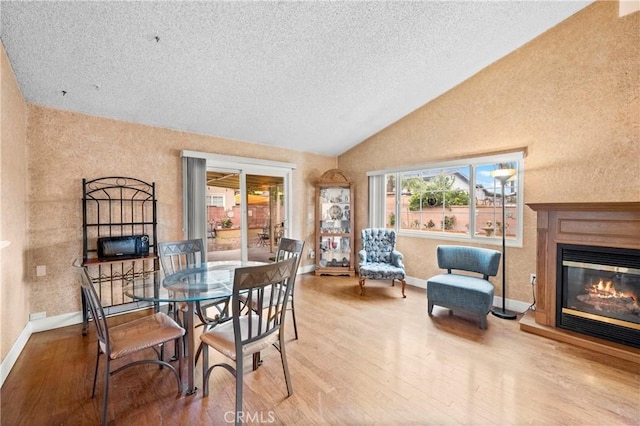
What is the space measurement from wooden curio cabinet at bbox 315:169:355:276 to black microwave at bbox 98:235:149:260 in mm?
2846

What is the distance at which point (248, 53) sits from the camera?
102 inches

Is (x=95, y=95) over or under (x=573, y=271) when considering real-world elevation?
over

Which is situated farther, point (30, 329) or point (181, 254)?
point (181, 254)

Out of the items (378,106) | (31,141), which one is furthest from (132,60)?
(378,106)

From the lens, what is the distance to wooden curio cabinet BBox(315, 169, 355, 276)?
5.18 m

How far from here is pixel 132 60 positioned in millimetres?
2443

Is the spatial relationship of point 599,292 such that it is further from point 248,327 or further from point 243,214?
point 243,214

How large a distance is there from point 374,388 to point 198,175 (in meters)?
3.38

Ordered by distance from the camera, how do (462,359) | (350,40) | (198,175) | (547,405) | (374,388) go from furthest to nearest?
(198,175) < (350,40) < (462,359) < (374,388) < (547,405)

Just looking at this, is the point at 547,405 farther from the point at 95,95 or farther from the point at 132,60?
the point at 95,95

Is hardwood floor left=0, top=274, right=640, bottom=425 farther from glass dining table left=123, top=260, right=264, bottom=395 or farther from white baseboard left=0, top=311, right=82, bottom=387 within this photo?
glass dining table left=123, top=260, right=264, bottom=395

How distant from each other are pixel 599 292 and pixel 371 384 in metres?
2.48

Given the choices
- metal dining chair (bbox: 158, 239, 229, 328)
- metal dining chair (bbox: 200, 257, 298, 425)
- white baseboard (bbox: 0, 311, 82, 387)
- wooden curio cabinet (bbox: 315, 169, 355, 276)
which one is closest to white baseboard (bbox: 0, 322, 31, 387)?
white baseboard (bbox: 0, 311, 82, 387)

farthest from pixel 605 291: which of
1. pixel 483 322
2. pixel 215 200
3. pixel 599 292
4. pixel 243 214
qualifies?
pixel 215 200
